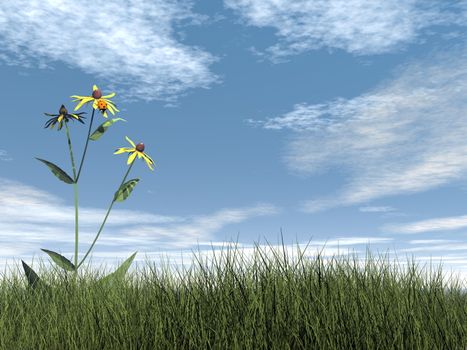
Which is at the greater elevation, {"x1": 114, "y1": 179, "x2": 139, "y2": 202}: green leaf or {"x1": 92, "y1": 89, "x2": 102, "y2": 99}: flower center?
{"x1": 92, "y1": 89, "x2": 102, "y2": 99}: flower center

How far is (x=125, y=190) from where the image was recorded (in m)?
7.61

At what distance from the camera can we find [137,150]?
7.65 m

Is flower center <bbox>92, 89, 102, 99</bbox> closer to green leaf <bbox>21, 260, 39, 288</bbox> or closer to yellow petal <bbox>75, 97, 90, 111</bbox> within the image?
yellow petal <bbox>75, 97, 90, 111</bbox>

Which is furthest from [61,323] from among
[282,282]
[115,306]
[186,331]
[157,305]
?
[282,282]

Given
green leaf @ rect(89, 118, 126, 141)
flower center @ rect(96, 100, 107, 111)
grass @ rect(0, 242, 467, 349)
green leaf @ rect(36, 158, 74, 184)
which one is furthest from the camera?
flower center @ rect(96, 100, 107, 111)

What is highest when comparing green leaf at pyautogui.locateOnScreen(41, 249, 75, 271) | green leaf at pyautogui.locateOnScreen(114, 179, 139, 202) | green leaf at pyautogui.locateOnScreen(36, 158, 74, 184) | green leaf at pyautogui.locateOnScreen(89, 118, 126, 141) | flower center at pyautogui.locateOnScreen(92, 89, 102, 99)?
flower center at pyautogui.locateOnScreen(92, 89, 102, 99)

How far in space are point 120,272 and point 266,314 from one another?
314cm

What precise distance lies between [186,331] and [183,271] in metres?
1.23

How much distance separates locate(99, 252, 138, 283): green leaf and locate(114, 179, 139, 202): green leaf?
776 millimetres

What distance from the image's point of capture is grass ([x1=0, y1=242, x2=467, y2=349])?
15.7ft

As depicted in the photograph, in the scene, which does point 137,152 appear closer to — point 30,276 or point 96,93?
point 96,93

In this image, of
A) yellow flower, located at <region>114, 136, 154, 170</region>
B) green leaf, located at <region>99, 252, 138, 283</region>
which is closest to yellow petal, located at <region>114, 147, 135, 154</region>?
yellow flower, located at <region>114, 136, 154, 170</region>

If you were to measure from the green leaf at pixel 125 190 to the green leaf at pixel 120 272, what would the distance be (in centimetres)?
78

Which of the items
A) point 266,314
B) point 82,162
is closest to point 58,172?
point 82,162
